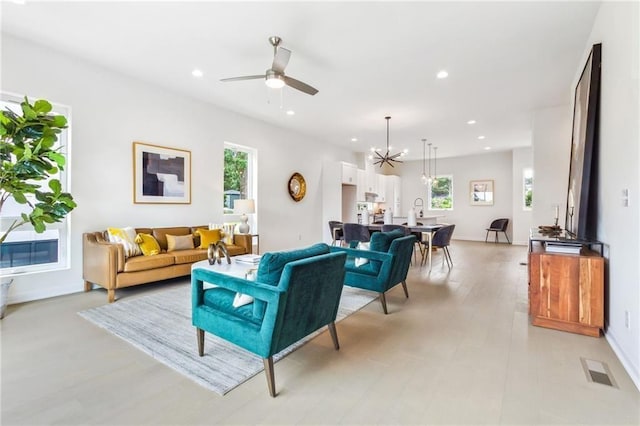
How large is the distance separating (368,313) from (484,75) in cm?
352

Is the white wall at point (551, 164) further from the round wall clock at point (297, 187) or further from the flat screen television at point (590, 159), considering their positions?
the round wall clock at point (297, 187)

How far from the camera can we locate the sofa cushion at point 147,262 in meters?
3.76

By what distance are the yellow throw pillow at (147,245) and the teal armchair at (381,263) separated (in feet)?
8.12

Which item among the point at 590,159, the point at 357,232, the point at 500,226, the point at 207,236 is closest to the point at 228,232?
the point at 207,236

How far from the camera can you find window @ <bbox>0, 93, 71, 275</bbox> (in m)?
3.59

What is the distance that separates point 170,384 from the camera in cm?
198

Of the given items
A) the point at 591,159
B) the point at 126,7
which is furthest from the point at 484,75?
the point at 126,7

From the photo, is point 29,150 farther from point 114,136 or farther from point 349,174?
point 349,174

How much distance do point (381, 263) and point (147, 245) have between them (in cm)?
309

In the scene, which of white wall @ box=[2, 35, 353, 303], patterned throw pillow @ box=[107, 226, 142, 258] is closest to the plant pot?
white wall @ box=[2, 35, 353, 303]

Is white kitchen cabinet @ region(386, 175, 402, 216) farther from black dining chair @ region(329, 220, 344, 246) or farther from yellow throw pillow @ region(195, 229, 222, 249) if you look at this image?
yellow throw pillow @ region(195, 229, 222, 249)

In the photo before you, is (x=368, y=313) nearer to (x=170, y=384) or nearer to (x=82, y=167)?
(x=170, y=384)

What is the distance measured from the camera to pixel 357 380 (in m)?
2.03

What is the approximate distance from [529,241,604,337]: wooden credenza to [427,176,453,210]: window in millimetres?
8063
